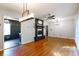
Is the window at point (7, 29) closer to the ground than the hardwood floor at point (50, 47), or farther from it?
farther from it

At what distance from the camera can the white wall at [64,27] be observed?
259 centimetres

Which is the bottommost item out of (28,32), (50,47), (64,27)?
(50,47)

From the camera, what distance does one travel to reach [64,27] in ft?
8.70

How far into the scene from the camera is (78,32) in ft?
8.79

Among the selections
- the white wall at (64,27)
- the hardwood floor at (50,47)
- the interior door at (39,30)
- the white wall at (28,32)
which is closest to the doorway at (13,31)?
the white wall at (28,32)

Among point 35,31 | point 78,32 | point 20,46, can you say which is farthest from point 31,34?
point 78,32

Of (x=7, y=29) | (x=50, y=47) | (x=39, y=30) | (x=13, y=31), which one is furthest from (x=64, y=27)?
(x=7, y=29)

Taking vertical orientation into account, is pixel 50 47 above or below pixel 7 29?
below

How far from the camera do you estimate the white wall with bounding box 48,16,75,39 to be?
102 inches

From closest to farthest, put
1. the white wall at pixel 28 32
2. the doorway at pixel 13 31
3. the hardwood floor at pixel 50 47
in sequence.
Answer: the doorway at pixel 13 31 → the white wall at pixel 28 32 → the hardwood floor at pixel 50 47

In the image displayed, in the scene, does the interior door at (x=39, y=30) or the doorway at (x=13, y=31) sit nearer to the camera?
the doorway at (x=13, y=31)

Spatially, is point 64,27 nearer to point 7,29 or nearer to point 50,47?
point 50,47

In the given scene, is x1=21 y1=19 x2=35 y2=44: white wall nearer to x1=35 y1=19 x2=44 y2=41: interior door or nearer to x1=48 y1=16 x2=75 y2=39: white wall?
x1=35 y1=19 x2=44 y2=41: interior door

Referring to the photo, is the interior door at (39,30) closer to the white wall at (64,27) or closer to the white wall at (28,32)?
the white wall at (28,32)
